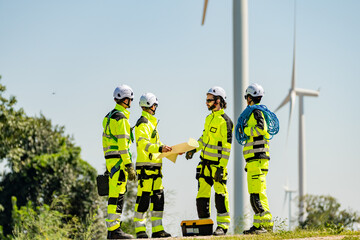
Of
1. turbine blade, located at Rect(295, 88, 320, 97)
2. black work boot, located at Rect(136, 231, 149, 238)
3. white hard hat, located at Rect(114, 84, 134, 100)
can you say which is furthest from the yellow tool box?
turbine blade, located at Rect(295, 88, 320, 97)

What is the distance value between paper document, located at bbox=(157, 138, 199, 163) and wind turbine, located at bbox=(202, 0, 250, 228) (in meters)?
14.6

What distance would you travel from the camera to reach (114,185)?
15312mm

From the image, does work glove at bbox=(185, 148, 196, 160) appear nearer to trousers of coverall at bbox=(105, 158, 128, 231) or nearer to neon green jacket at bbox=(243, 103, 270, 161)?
neon green jacket at bbox=(243, 103, 270, 161)

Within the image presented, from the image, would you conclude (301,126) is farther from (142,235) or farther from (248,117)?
(142,235)

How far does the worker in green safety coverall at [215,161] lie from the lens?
16.0 m

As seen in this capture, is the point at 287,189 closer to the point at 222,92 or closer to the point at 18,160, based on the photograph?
the point at 18,160

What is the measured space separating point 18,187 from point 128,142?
2678 centimetres

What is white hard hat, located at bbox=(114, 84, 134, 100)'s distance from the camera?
51.1ft

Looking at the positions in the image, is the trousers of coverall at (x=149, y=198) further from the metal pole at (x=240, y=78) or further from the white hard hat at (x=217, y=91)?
the metal pole at (x=240, y=78)

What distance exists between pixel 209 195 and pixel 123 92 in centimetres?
314

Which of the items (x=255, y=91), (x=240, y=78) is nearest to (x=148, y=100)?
(x=255, y=91)

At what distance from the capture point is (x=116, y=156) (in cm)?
1532

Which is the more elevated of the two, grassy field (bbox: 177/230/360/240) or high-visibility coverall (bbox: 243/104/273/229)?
high-visibility coverall (bbox: 243/104/273/229)

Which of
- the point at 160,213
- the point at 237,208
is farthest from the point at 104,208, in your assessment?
the point at 160,213
